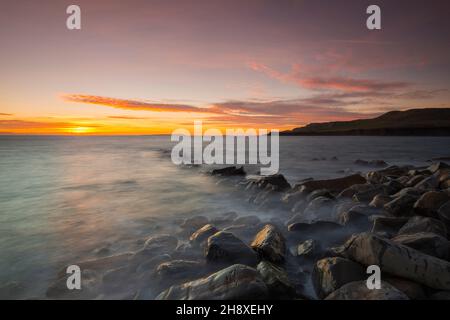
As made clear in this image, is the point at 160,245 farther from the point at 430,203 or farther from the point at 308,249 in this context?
the point at 430,203

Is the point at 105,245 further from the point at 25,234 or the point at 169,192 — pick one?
the point at 169,192

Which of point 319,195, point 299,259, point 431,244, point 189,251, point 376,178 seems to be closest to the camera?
point 431,244

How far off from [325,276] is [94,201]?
10.1 meters

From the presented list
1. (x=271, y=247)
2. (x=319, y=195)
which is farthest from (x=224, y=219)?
(x=271, y=247)

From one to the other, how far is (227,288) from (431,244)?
333 centimetres

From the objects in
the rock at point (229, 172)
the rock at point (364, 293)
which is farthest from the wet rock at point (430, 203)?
the rock at point (229, 172)

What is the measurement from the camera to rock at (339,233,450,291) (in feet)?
12.3

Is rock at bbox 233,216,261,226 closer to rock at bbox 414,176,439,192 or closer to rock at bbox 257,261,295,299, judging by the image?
rock at bbox 257,261,295,299

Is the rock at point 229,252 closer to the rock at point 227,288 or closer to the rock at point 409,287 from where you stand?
the rock at point 227,288

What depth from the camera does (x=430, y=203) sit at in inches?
250

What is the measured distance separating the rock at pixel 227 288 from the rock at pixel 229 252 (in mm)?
883

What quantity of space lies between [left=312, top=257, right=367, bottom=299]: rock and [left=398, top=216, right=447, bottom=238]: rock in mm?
1868

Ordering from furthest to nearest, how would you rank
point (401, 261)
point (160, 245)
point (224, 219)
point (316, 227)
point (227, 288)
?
1. point (224, 219)
2. point (316, 227)
3. point (160, 245)
4. point (401, 261)
5. point (227, 288)
